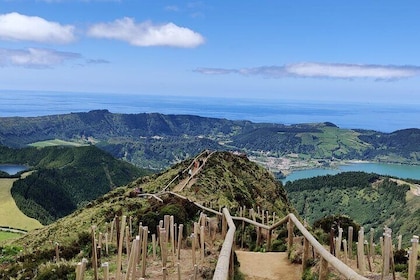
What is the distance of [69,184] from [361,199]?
99.0m

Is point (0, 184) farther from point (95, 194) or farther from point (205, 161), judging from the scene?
point (205, 161)

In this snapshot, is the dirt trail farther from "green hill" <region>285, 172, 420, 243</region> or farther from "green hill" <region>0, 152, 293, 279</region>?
"green hill" <region>285, 172, 420, 243</region>

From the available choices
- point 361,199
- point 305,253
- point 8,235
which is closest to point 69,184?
point 8,235

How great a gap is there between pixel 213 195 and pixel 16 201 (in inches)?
3358

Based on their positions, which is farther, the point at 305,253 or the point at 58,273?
the point at 58,273

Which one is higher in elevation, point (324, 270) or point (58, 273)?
point (324, 270)

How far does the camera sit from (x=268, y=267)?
11.2 meters

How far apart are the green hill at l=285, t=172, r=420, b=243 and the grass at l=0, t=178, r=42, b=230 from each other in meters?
69.6

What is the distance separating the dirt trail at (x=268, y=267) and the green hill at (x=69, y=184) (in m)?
96.1

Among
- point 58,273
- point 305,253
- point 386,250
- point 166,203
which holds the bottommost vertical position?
point 166,203

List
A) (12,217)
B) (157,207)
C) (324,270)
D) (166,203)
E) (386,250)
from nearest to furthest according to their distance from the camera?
(324,270)
(386,250)
(157,207)
(166,203)
(12,217)

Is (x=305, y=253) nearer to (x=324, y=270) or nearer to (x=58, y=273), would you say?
(x=324, y=270)

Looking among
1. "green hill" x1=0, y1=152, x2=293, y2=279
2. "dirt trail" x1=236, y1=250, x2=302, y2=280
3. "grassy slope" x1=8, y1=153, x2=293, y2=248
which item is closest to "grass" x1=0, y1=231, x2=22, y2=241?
"grassy slope" x1=8, y1=153, x2=293, y2=248

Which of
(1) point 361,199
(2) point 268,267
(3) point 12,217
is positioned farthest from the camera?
(1) point 361,199
